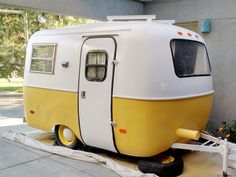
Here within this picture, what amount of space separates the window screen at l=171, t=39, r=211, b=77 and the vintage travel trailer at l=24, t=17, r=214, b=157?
2 cm

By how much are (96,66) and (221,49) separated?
300 cm

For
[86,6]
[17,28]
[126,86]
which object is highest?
[17,28]

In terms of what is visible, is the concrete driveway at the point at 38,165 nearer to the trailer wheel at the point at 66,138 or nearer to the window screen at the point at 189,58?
the trailer wheel at the point at 66,138

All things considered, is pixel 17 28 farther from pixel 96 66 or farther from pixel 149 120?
pixel 149 120

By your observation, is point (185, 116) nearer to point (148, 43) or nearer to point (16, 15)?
point (148, 43)

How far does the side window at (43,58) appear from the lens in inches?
221

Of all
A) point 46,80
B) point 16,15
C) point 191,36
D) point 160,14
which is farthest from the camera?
point 16,15

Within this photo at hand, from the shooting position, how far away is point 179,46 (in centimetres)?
468

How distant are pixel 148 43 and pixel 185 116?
51.7 inches

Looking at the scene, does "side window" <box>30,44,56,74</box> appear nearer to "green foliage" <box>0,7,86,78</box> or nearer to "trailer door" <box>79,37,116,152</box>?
"trailer door" <box>79,37,116,152</box>

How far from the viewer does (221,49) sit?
632 cm

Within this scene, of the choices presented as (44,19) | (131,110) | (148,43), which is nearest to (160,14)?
(148,43)

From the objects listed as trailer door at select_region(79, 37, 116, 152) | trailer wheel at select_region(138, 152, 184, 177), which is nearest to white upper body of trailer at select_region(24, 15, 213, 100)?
trailer door at select_region(79, 37, 116, 152)

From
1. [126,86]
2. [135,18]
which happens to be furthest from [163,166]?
[135,18]
